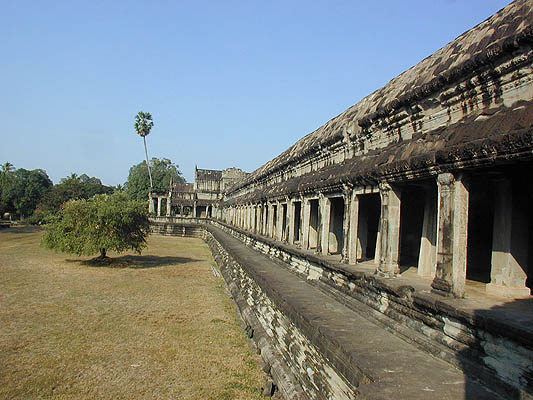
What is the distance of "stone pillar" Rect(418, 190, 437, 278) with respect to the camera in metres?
5.80

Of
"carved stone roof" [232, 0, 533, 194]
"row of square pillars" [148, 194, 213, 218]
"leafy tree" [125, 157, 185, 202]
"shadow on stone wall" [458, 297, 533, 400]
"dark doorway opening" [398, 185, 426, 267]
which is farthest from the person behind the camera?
"leafy tree" [125, 157, 185, 202]

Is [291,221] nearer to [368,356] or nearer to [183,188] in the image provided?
[368,356]

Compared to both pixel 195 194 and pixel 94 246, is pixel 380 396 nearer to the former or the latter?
pixel 94 246

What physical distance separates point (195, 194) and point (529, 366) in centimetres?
4943

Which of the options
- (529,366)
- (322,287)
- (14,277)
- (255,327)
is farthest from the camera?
(14,277)

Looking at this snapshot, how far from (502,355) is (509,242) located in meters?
1.80

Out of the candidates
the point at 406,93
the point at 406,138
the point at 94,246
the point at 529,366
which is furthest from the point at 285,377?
the point at 94,246

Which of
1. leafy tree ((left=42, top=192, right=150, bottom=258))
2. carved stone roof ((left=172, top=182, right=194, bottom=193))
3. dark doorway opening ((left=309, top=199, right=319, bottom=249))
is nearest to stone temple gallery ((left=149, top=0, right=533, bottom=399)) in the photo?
dark doorway opening ((left=309, top=199, right=319, bottom=249))

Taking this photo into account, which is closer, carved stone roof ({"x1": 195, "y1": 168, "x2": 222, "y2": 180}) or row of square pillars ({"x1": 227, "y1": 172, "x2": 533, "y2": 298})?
row of square pillars ({"x1": 227, "y1": 172, "x2": 533, "y2": 298})

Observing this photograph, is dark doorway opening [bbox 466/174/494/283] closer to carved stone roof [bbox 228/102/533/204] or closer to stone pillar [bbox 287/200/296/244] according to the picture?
carved stone roof [bbox 228/102/533/204]

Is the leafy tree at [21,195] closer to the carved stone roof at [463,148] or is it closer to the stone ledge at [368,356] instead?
the stone ledge at [368,356]

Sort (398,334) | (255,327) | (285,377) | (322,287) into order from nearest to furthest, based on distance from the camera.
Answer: (398,334), (285,377), (322,287), (255,327)

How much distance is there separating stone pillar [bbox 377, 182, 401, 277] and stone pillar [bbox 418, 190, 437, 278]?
49 centimetres

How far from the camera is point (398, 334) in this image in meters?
4.40
